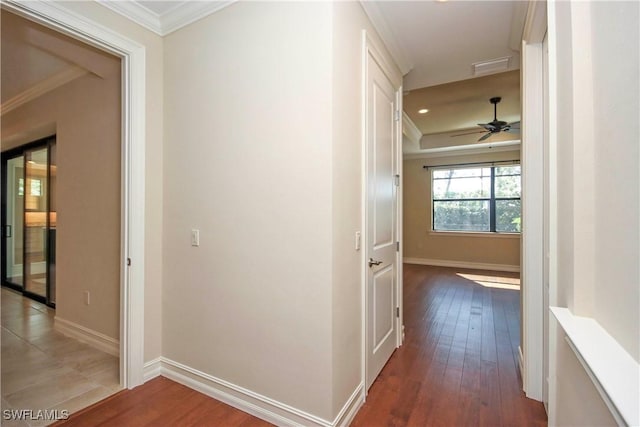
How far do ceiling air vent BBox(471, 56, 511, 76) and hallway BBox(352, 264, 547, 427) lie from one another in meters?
2.59

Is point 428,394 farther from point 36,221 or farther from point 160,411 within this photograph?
point 36,221

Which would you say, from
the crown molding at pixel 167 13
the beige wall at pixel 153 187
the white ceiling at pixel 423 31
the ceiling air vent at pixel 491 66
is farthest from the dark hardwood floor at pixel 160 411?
the ceiling air vent at pixel 491 66

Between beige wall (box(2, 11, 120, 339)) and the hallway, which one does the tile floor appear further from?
the hallway

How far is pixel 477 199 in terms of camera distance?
6320mm

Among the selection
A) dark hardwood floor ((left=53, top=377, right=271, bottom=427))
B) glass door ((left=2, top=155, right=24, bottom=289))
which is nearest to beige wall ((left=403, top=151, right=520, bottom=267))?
dark hardwood floor ((left=53, top=377, right=271, bottom=427))

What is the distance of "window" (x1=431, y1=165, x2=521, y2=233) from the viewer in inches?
235

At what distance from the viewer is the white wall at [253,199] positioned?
155cm

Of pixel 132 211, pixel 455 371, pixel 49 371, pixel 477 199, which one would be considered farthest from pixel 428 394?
pixel 477 199

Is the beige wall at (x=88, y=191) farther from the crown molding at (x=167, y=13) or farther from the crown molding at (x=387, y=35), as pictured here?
the crown molding at (x=387, y=35)

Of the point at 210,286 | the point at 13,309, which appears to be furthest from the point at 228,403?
the point at 13,309

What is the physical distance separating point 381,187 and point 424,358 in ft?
4.95

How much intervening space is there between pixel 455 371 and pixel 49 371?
10.2 ft

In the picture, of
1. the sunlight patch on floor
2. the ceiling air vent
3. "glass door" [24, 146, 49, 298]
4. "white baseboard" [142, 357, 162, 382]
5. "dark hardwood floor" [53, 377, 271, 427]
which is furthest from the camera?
the sunlight patch on floor

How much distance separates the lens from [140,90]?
2027 mm
